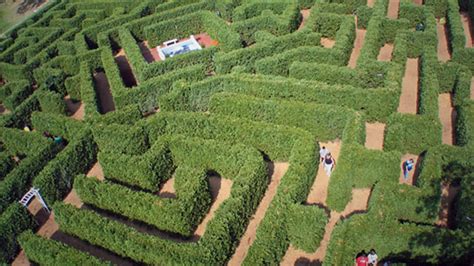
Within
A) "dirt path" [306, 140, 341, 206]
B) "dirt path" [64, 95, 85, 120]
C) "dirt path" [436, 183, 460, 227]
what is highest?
"dirt path" [64, 95, 85, 120]

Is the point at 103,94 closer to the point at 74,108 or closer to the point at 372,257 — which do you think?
the point at 74,108

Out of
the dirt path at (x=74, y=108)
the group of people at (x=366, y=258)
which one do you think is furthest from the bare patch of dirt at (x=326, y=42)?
the group of people at (x=366, y=258)

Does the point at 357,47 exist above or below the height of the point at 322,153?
above

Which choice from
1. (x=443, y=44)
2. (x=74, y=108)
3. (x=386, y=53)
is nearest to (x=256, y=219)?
(x=74, y=108)

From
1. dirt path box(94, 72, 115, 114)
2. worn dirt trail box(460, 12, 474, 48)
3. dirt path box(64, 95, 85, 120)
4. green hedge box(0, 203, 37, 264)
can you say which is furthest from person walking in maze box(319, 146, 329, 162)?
dirt path box(64, 95, 85, 120)

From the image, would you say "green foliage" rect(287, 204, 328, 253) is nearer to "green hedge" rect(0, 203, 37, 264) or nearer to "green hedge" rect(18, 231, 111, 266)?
"green hedge" rect(18, 231, 111, 266)

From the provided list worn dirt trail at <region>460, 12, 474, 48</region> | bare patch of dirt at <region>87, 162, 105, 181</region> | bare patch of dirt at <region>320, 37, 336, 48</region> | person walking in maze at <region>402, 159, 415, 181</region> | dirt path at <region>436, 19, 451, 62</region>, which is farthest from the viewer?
bare patch of dirt at <region>320, 37, 336, 48</region>
